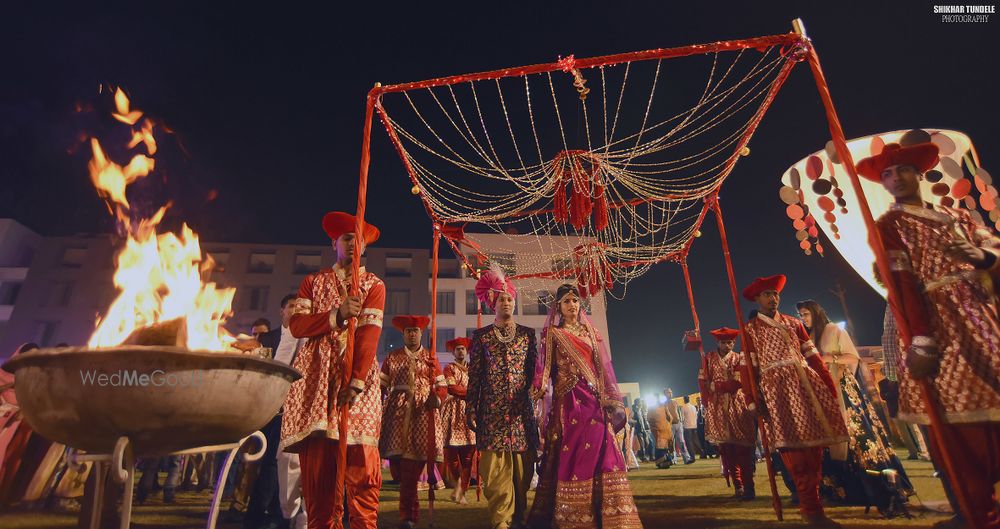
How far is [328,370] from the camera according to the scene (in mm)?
3277

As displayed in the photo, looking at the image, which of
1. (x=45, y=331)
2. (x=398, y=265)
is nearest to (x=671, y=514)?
(x=398, y=265)

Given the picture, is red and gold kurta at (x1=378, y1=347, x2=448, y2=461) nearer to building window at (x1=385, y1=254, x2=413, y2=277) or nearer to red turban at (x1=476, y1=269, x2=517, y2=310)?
red turban at (x1=476, y1=269, x2=517, y2=310)

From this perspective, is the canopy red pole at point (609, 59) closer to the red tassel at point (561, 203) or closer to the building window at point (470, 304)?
the red tassel at point (561, 203)

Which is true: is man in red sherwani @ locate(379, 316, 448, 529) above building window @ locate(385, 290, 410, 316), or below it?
below

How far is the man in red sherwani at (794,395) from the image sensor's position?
4.39 meters

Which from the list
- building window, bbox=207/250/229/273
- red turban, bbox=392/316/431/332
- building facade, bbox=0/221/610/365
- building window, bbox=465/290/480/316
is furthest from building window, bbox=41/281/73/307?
red turban, bbox=392/316/431/332

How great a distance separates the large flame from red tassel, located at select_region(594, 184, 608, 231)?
18.4 feet

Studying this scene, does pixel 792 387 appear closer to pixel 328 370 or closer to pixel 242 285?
pixel 328 370

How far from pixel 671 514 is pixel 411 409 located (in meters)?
3.19

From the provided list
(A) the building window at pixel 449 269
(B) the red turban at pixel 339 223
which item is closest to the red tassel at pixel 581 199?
(B) the red turban at pixel 339 223

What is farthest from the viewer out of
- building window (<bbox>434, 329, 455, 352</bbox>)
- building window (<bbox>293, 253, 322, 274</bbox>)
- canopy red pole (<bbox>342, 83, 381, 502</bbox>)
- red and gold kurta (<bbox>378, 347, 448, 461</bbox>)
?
building window (<bbox>293, 253, 322, 274</bbox>)

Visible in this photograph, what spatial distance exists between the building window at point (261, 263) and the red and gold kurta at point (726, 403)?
35.9 m

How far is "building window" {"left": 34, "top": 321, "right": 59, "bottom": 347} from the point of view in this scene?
3123 centimetres

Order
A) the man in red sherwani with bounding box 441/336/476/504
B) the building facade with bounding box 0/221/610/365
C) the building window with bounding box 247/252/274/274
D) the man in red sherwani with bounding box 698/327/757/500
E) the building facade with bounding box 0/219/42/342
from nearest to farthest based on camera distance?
1. the man in red sherwani with bounding box 698/327/757/500
2. the man in red sherwani with bounding box 441/336/476/504
3. the building facade with bounding box 0/221/610/365
4. the building facade with bounding box 0/219/42/342
5. the building window with bounding box 247/252/274/274
